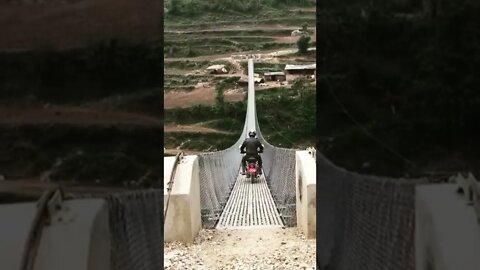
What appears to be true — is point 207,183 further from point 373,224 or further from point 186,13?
point 373,224

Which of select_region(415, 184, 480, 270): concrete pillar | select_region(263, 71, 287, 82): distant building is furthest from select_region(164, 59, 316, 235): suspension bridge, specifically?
select_region(415, 184, 480, 270): concrete pillar

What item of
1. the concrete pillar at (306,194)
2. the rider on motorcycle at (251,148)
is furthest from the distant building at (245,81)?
the concrete pillar at (306,194)

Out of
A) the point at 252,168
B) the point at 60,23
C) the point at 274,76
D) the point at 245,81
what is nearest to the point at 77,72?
the point at 60,23

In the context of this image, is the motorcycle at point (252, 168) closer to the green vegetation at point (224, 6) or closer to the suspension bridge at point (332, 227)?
the green vegetation at point (224, 6)

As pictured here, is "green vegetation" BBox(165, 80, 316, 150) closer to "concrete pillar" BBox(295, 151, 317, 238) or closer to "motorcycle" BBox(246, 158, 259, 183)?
"concrete pillar" BBox(295, 151, 317, 238)

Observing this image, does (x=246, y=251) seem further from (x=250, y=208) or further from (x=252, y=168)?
(x=252, y=168)
